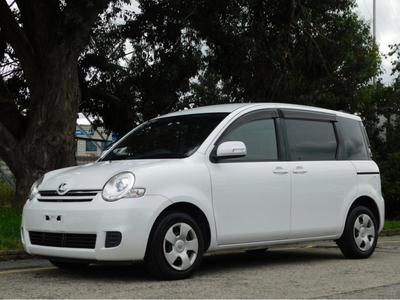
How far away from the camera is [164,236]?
295 inches

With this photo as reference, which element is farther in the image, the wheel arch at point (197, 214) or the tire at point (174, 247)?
the wheel arch at point (197, 214)

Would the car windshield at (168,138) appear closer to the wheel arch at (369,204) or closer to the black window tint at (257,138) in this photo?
the black window tint at (257,138)

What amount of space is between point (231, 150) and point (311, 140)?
1896 millimetres

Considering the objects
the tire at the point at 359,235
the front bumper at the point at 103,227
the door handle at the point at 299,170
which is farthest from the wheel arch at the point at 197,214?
the tire at the point at 359,235

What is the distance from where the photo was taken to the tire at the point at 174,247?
7.43 metres

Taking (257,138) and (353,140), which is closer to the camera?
(257,138)

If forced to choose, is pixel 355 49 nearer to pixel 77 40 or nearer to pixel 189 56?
pixel 189 56

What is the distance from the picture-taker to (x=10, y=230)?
440 inches

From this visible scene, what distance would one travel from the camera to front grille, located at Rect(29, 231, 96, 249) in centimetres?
741

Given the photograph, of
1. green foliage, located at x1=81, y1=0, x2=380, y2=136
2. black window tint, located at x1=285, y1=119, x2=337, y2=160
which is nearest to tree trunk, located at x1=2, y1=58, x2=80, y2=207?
green foliage, located at x1=81, y1=0, x2=380, y2=136

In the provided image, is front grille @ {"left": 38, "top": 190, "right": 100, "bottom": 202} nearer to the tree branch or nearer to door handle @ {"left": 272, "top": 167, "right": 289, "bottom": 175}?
door handle @ {"left": 272, "top": 167, "right": 289, "bottom": 175}

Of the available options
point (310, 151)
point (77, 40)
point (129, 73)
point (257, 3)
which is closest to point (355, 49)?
point (257, 3)

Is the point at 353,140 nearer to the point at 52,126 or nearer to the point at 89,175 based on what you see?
the point at 89,175

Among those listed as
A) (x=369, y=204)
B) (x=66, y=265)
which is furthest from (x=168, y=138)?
(x=369, y=204)
